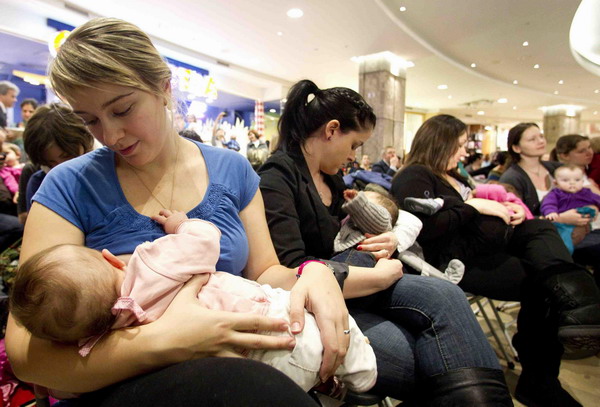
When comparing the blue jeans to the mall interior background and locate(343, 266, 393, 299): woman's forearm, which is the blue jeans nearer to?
locate(343, 266, 393, 299): woman's forearm

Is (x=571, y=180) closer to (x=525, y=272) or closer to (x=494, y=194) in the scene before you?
(x=494, y=194)

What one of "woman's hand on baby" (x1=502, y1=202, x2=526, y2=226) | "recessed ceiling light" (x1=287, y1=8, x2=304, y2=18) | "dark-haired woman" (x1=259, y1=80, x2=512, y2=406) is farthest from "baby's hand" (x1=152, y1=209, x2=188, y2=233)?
"recessed ceiling light" (x1=287, y1=8, x2=304, y2=18)

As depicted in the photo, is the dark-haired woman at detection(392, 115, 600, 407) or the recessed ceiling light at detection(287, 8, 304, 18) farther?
the recessed ceiling light at detection(287, 8, 304, 18)

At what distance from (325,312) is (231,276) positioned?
260 millimetres

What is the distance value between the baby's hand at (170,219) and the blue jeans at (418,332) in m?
0.67

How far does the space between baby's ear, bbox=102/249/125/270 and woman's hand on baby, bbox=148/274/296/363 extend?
162 mm

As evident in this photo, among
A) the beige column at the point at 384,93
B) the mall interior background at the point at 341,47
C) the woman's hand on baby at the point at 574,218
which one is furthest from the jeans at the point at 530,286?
the beige column at the point at 384,93

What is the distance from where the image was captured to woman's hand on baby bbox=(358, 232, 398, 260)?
4.51 feet

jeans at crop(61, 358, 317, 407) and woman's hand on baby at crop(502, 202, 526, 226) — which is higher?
woman's hand on baby at crop(502, 202, 526, 226)

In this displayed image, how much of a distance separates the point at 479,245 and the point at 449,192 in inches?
14.4

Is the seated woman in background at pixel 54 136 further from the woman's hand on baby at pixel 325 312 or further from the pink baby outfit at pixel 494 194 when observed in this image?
the pink baby outfit at pixel 494 194

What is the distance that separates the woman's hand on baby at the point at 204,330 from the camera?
0.70m

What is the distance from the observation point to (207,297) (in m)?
0.84

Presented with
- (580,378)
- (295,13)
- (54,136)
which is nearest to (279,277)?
(54,136)
